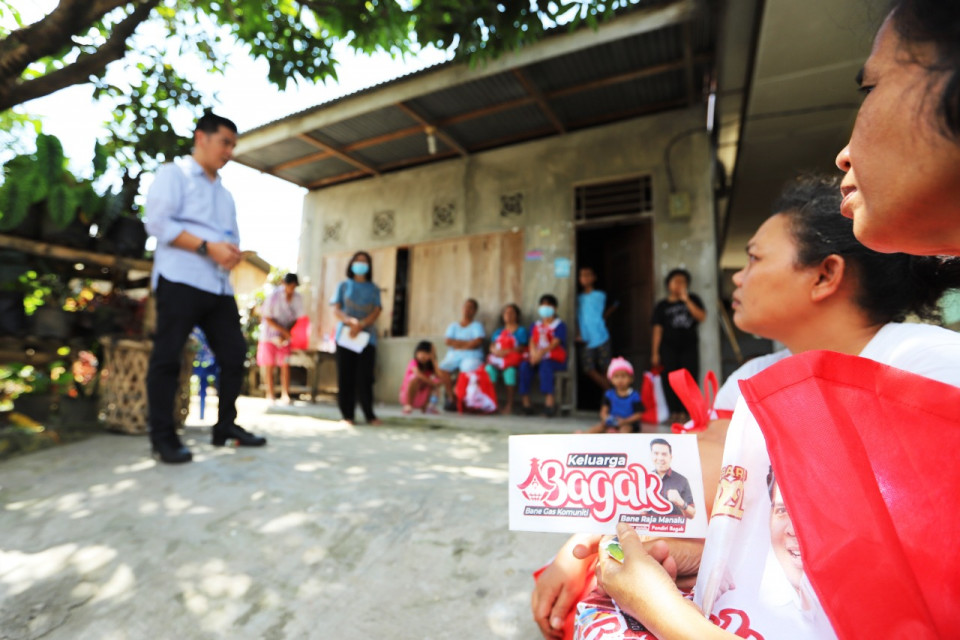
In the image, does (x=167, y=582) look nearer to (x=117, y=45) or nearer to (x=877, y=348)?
(x=877, y=348)

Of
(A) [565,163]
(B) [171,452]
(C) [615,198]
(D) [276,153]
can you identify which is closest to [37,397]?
(B) [171,452]

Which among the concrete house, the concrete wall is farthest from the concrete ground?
the concrete wall

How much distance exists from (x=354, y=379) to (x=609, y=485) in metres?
3.87

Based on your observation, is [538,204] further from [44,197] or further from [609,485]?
Result: [609,485]

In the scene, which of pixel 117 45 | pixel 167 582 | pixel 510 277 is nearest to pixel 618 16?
pixel 510 277

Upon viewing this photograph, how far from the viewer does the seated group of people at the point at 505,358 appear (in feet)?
18.5

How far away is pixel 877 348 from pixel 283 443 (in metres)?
2.91

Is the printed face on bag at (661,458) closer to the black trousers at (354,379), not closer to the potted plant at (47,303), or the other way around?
the potted plant at (47,303)

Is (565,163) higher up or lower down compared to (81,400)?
higher up

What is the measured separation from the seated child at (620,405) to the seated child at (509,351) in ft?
5.16

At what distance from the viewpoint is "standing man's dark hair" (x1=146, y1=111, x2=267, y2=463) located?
2439 millimetres

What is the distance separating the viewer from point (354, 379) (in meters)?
4.43

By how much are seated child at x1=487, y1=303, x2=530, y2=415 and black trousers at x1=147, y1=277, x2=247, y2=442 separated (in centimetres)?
345

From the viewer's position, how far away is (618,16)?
13.4 feet
